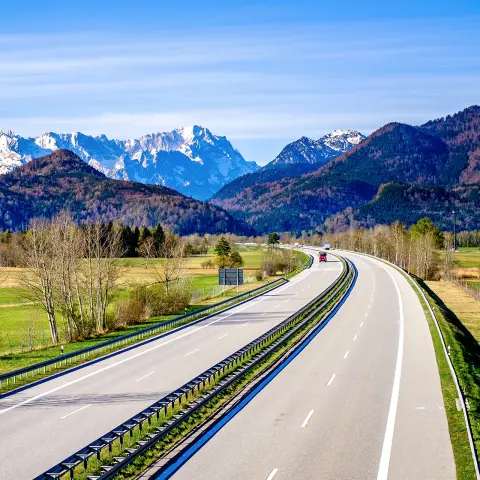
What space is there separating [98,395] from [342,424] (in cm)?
992

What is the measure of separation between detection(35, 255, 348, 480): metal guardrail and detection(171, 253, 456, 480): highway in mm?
1332

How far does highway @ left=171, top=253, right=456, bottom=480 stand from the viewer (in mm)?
19375

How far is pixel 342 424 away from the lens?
23797 mm

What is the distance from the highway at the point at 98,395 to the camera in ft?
70.1

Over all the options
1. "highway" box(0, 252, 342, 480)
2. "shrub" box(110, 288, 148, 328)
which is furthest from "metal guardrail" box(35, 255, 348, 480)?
"shrub" box(110, 288, 148, 328)

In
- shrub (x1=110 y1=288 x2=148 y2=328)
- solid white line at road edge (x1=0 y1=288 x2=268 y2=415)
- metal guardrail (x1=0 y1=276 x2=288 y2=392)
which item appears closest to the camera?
solid white line at road edge (x1=0 y1=288 x2=268 y2=415)

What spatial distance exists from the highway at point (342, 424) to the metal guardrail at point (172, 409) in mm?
1332

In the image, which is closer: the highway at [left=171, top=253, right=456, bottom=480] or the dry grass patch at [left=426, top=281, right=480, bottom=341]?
the highway at [left=171, top=253, right=456, bottom=480]

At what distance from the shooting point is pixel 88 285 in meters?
60.2

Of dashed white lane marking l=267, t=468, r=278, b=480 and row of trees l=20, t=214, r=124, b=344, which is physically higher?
row of trees l=20, t=214, r=124, b=344

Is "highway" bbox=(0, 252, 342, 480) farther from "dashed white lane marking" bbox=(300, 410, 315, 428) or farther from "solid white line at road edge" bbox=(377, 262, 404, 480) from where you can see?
"solid white line at road edge" bbox=(377, 262, 404, 480)

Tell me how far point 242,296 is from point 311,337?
27048 mm

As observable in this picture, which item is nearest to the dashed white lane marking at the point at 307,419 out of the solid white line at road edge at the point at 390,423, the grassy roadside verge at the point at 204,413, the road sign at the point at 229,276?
the solid white line at road edge at the point at 390,423

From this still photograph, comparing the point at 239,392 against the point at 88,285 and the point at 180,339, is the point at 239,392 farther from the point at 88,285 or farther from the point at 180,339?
the point at 88,285
